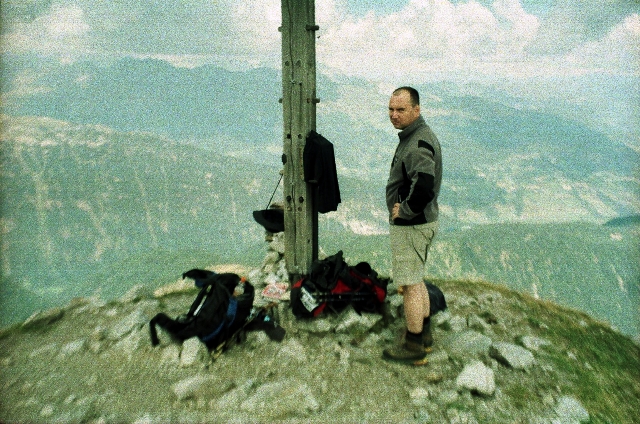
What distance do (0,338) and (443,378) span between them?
568cm

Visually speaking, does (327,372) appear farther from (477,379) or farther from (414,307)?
(477,379)

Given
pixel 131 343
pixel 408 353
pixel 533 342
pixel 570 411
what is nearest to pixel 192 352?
pixel 131 343

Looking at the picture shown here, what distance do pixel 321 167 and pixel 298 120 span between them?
2.62ft

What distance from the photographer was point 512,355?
14.1 feet

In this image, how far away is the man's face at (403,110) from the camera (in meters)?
4.07

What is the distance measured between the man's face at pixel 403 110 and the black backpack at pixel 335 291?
7.42 feet

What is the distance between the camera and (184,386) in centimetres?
383

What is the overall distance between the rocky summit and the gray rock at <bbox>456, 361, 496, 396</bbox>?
12 mm

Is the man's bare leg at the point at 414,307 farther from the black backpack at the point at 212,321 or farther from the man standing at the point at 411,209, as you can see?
the black backpack at the point at 212,321

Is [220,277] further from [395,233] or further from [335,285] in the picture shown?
[395,233]

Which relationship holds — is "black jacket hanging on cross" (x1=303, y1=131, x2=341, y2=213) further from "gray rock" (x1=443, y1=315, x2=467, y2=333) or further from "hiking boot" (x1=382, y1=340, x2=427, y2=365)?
"gray rock" (x1=443, y1=315, x2=467, y2=333)

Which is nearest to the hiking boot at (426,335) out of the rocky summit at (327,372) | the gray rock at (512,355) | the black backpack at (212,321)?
the rocky summit at (327,372)

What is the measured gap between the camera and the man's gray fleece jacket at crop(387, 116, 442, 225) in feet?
12.6

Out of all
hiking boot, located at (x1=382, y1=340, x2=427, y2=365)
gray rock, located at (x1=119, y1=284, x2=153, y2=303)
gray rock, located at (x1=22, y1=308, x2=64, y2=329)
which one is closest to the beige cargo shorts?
hiking boot, located at (x1=382, y1=340, x2=427, y2=365)
